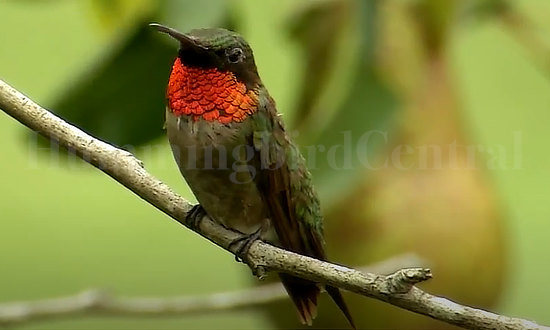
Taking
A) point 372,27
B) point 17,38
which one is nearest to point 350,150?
point 372,27

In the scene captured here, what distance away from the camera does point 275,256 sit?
75 cm

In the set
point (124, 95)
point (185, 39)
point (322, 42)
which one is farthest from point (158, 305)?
point (185, 39)

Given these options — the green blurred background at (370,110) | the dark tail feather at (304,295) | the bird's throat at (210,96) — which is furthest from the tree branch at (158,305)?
the bird's throat at (210,96)

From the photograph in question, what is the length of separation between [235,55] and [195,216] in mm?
144

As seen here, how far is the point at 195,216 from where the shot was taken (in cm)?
87

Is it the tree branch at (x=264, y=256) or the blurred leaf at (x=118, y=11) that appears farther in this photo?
the blurred leaf at (x=118, y=11)

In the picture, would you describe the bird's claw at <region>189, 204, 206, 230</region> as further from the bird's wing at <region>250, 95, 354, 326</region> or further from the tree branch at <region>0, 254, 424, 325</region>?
the tree branch at <region>0, 254, 424, 325</region>

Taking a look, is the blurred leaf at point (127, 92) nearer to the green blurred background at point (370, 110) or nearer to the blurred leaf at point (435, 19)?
the green blurred background at point (370, 110)

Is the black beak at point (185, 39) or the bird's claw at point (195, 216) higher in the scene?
the black beak at point (185, 39)

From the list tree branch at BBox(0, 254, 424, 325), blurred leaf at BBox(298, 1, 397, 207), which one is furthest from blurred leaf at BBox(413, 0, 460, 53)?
tree branch at BBox(0, 254, 424, 325)

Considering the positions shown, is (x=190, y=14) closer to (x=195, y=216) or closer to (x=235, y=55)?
(x=235, y=55)

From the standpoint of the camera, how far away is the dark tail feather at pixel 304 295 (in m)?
0.92

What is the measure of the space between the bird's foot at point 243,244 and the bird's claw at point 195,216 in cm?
4

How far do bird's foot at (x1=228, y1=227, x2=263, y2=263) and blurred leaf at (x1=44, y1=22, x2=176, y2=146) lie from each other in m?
0.28
